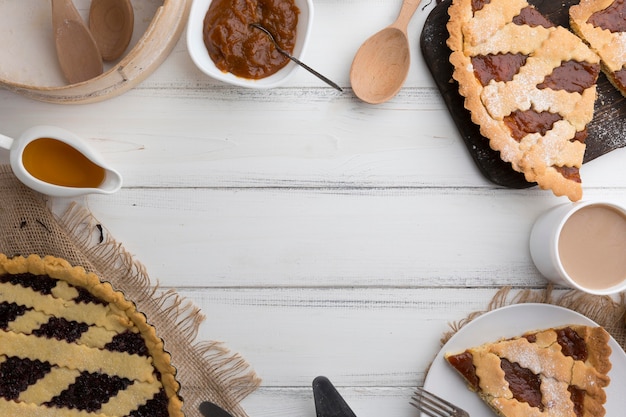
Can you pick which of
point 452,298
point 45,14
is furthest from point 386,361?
point 45,14

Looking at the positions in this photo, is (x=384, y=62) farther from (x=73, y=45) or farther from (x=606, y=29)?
(x=73, y=45)

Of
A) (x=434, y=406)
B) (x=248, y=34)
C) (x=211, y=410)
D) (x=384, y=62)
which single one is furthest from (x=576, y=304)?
(x=248, y=34)

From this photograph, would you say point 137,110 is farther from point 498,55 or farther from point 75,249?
point 498,55

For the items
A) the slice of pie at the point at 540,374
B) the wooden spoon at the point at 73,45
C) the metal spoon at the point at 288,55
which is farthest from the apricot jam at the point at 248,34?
the slice of pie at the point at 540,374

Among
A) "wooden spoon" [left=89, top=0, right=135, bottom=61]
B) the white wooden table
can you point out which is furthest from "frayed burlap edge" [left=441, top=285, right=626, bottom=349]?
"wooden spoon" [left=89, top=0, right=135, bottom=61]

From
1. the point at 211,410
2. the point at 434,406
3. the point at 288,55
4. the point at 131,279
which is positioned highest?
the point at 288,55

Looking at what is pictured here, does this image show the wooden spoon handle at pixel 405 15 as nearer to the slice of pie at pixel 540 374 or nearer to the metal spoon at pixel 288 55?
the metal spoon at pixel 288 55
